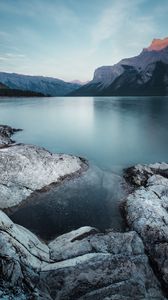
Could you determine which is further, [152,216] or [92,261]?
[152,216]

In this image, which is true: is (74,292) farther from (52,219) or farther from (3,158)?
(3,158)

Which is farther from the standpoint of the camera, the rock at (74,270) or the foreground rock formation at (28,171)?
the foreground rock formation at (28,171)

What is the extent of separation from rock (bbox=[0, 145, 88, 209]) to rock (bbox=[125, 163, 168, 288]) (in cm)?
601

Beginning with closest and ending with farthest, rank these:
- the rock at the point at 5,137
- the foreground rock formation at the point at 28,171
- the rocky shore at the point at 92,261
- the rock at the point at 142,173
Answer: the rocky shore at the point at 92,261, the foreground rock formation at the point at 28,171, the rock at the point at 142,173, the rock at the point at 5,137

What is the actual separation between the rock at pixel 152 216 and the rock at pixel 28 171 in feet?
19.7

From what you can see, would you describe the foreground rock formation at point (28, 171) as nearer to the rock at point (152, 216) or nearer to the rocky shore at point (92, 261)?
the rocky shore at point (92, 261)

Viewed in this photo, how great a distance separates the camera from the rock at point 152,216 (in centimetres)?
1062

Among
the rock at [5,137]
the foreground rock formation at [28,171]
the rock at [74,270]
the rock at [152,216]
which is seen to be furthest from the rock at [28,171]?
the rock at [5,137]

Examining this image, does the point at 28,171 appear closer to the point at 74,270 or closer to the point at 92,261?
the point at 92,261

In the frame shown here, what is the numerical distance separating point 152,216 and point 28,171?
984 cm

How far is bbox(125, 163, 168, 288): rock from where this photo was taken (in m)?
10.6

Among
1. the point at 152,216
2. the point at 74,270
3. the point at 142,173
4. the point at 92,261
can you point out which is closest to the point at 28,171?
the point at 142,173

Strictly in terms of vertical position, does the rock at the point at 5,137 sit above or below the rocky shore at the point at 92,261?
above

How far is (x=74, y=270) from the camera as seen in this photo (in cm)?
938
